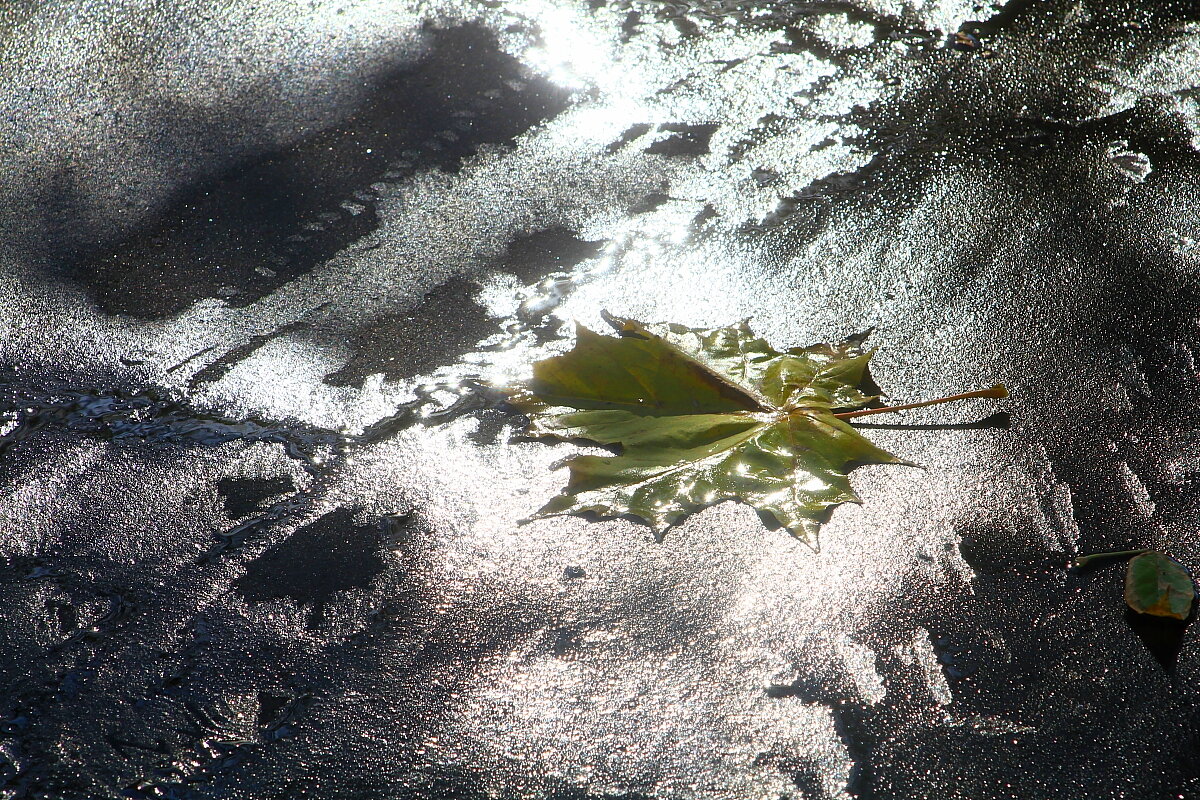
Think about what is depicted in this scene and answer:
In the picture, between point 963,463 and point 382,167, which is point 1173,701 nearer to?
point 963,463

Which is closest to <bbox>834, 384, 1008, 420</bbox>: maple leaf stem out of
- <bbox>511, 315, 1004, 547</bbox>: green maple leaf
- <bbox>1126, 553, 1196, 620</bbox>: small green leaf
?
<bbox>511, 315, 1004, 547</bbox>: green maple leaf

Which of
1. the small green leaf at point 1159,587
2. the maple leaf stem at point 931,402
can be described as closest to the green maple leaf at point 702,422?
the maple leaf stem at point 931,402

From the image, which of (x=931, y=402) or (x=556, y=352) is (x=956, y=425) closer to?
(x=931, y=402)

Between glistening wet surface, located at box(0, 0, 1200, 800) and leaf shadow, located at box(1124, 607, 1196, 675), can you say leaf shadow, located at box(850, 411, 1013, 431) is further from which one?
leaf shadow, located at box(1124, 607, 1196, 675)

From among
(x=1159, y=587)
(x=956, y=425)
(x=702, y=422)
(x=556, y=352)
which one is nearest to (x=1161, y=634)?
(x=1159, y=587)

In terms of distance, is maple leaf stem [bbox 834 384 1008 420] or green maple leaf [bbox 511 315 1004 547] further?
maple leaf stem [bbox 834 384 1008 420]

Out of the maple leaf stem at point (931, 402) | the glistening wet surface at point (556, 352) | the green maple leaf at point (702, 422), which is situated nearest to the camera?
the glistening wet surface at point (556, 352)

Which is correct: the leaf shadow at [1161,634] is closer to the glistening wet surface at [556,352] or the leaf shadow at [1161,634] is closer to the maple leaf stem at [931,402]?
the glistening wet surface at [556,352]
